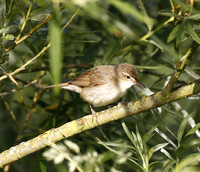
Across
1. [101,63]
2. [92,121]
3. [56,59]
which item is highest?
[56,59]

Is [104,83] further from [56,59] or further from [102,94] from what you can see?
[56,59]

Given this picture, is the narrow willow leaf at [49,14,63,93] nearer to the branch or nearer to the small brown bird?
the branch

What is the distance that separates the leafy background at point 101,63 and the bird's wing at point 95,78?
0.39ft

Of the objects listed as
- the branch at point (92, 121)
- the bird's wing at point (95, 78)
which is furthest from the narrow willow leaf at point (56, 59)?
the bird's wing at point (95, 78)

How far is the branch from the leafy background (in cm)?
12

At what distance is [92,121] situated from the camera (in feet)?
8.15

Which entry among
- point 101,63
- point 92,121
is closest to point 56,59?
point 92,121

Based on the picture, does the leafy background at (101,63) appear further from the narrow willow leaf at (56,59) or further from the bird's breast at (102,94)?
the narrow willow leaf at (56,59)

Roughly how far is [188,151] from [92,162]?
1.79m

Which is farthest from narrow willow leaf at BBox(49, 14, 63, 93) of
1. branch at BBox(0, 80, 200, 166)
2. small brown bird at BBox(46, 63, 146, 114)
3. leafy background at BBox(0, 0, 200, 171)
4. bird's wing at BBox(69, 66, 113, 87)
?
bird's wing at BBox(69, 66, 113, 87)

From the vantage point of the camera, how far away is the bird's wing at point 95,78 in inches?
149

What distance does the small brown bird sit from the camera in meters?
3.64

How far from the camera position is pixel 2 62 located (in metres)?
2.34

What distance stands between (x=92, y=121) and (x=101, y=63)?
3.37 ft
